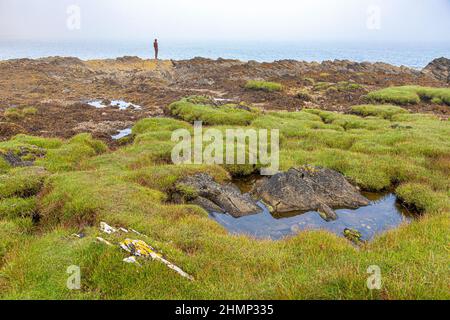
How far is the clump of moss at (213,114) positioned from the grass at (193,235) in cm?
929

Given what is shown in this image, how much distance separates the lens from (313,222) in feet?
57.1

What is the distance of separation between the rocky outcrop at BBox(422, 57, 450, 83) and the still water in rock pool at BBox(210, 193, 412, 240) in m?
81.4

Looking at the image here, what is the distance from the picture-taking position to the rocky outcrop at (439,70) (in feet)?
286

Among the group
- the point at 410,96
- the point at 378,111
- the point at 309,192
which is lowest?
the point at 309,192

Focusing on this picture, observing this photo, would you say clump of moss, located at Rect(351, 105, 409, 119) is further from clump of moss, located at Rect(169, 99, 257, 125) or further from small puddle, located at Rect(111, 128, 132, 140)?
small puddle, located at Rect(111, 128, 132, 140)

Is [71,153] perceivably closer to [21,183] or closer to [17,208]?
[21,183]

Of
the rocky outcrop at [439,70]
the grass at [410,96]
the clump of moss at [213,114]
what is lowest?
the clump of moss at [213,114]

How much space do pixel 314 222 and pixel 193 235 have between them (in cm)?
680

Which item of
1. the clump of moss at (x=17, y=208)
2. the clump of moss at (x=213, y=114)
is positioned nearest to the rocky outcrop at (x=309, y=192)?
the clump of moss at (x=17, y=208)

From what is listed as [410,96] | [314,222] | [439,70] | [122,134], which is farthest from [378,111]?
[439,70]

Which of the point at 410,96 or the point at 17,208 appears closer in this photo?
the point at 17,208

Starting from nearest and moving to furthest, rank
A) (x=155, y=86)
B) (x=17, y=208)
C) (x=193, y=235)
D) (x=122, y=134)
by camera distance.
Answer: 1. (x=193, y=235)
2. (x=17, y=208)
3. (x=122, y=134)
4. (x=155, y=86)

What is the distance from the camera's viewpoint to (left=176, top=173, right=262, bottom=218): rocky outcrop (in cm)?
1832

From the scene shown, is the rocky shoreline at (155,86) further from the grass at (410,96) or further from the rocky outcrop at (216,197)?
the rocky outcrop at (216,197)
